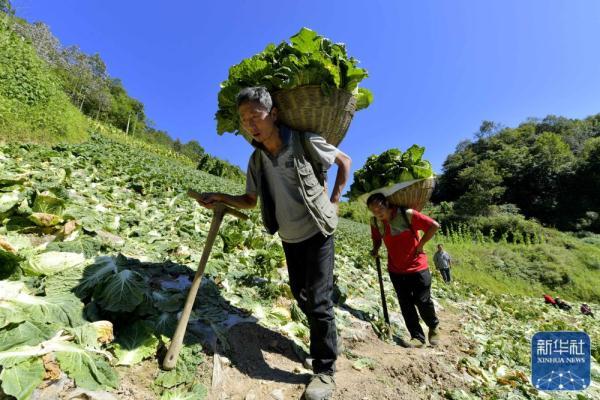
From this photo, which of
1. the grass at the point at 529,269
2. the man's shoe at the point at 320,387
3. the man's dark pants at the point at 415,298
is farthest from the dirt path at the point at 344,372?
the grass at the point at 529,269

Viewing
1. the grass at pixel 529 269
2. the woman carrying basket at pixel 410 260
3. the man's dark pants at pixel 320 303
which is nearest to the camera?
the man's dark pants at pixel 320 303

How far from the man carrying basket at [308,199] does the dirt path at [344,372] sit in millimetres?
277

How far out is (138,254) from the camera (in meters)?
3.47

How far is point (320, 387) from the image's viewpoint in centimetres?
235

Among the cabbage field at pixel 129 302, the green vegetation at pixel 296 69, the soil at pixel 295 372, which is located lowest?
the soil at pixel 295 372

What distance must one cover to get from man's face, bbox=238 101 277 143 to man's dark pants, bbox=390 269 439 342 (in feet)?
9.44

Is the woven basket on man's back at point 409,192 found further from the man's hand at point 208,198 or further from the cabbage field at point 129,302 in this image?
the man's hand at point 208,198

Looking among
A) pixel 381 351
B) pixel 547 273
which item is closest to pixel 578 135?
pixel 547 273

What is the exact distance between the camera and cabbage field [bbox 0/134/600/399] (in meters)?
1.78

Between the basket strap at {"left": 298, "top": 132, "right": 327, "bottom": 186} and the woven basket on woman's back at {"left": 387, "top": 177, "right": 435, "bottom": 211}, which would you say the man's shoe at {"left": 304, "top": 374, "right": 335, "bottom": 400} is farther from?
the woven basket on woman's back at {"left": 387, "top": 177, "right": 435, "bottom": 211}

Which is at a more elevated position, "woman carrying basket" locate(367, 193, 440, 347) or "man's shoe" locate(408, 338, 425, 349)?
"woman carrying basket" locate(367, 193, 440, 347)

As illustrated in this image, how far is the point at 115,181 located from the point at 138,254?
3971mm
